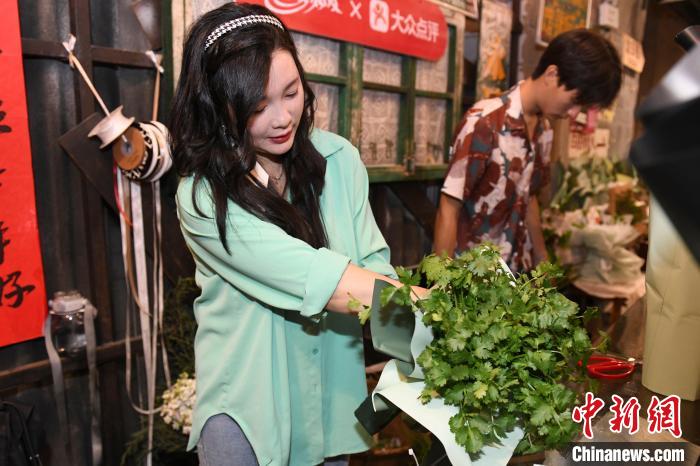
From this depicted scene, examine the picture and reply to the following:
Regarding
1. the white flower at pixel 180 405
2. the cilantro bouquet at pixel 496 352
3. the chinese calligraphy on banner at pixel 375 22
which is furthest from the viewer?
the chinese calligraphy on banner at pixel 375 22

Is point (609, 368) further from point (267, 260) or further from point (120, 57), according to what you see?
point (120, 57)

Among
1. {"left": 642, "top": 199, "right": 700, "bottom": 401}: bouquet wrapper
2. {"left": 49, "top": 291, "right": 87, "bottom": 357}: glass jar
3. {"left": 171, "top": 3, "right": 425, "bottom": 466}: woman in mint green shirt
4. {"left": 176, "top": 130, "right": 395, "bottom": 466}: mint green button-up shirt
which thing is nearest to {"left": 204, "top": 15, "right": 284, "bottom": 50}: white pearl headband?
{"left": 171, "top": 3, "right": 425, "bottom": 466}: woman in mint green shirt

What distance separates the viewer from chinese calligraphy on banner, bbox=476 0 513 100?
3625 millimetres

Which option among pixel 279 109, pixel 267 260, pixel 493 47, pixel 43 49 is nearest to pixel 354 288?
pixel 267 260

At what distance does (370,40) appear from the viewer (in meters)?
2.76

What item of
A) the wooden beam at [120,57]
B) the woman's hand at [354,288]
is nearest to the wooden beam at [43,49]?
the wooden beam at [120,57]

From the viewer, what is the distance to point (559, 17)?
4.49 meters

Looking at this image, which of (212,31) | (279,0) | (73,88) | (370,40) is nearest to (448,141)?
(370,40)

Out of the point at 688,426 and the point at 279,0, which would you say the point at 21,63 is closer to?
the point at 279,0

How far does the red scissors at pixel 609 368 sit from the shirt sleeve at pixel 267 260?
0.67m

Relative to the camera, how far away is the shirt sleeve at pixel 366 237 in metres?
1.49

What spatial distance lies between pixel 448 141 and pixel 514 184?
3.14 ft
